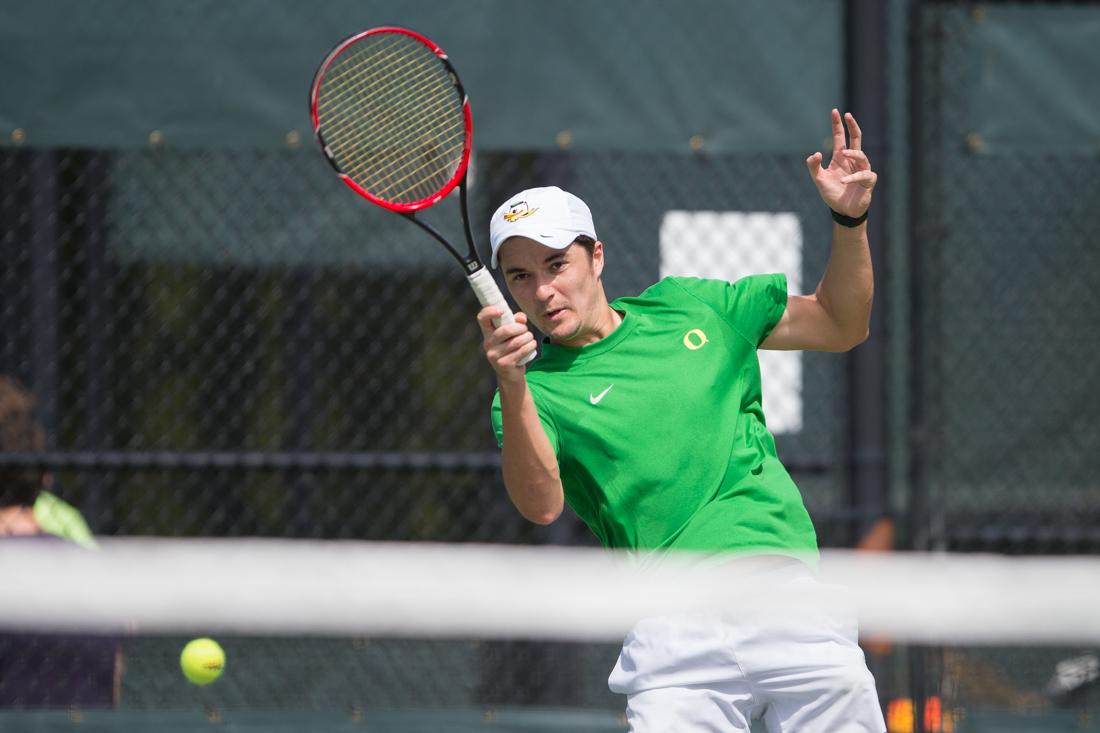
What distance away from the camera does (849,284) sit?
2.74 meters

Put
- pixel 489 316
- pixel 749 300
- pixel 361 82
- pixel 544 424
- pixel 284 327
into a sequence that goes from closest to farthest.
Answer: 1. pixel 489 316
2. pixel 544 424
3. pixel 749 300
4. pixel 361 82
5. pixel 284 327

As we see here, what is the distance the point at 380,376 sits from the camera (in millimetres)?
4266

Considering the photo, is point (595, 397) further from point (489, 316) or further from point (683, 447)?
point (489, 316)

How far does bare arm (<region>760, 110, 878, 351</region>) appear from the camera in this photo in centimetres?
266

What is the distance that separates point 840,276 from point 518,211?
2.11 ft

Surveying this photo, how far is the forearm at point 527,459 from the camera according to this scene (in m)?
2.34

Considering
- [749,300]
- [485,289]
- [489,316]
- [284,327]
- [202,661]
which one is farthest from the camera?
[284,327]

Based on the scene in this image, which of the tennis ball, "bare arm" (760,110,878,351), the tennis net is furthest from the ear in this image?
the tennis ball

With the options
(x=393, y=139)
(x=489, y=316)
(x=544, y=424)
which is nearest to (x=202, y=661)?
(x=393, y=139)

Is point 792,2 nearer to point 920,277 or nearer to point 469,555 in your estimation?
point 920,277

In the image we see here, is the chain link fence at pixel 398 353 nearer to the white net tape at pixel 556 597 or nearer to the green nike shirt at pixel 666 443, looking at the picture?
the white net tape at pixel 556 597

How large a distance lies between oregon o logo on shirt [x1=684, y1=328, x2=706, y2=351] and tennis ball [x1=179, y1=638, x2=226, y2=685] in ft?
6.42

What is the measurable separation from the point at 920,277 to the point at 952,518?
0.72m

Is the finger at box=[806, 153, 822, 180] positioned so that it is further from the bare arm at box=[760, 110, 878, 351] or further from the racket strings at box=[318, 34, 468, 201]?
the racket strings at box=[318, 34, 468, 201]
